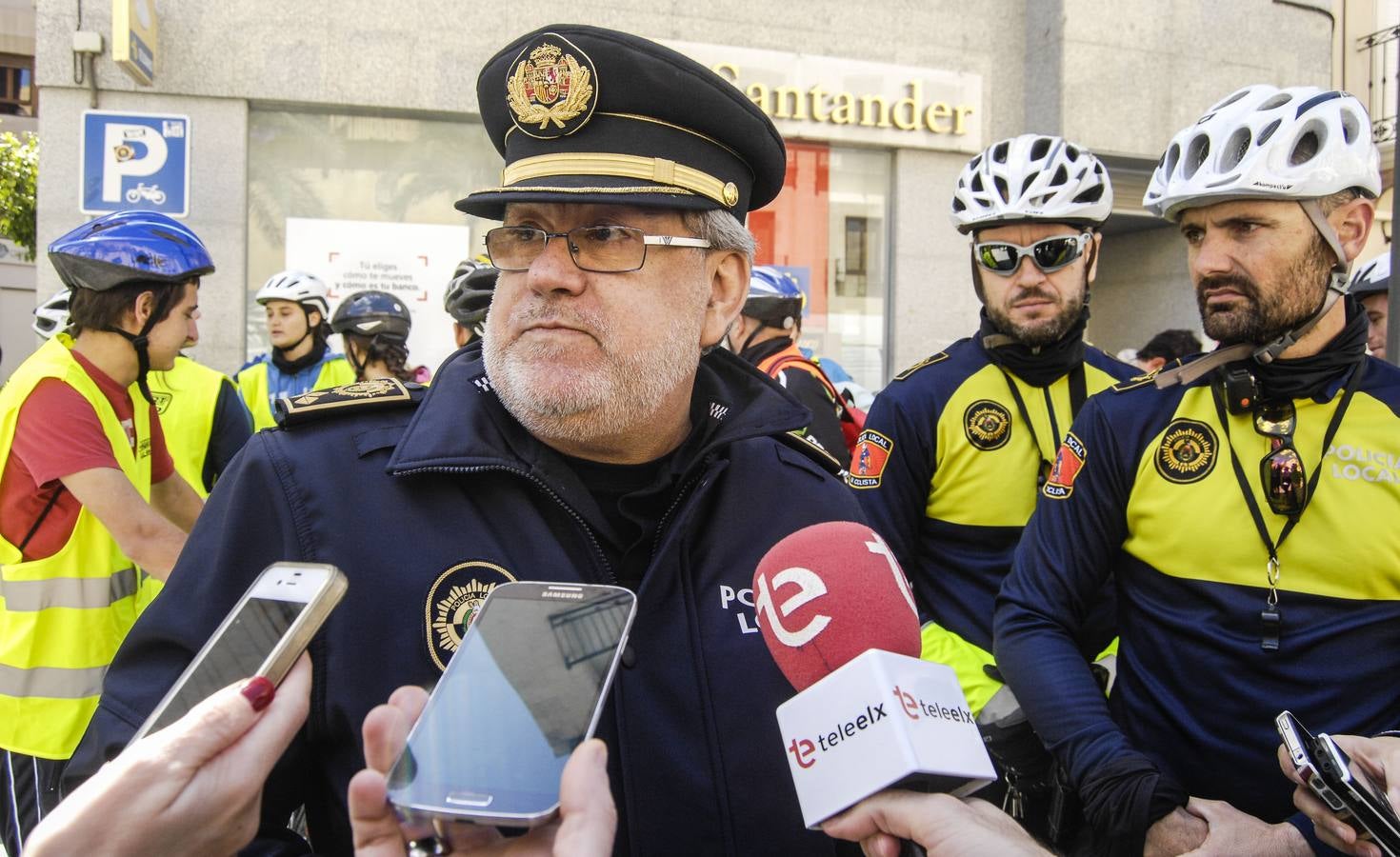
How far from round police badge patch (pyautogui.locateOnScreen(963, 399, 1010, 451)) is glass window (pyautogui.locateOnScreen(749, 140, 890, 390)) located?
7109 mm

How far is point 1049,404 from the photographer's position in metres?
3.46

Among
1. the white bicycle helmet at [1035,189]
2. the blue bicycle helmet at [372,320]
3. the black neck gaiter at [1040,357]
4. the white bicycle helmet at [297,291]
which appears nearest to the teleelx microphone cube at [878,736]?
the black neck gaiter at [1040,357]

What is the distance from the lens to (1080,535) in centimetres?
254

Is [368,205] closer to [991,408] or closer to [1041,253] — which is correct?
[1041,253]

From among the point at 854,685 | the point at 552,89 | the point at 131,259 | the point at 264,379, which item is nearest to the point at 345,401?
the point at 552,89

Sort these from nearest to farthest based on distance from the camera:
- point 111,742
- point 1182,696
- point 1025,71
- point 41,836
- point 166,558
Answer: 1. point 41,836
2. point 111,742
3. point 1182,696
4. point 166,558
5. point 1025,71

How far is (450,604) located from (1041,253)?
109 inches

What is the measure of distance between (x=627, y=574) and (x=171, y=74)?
28.7 ft

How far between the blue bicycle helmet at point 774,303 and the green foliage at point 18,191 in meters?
13.4

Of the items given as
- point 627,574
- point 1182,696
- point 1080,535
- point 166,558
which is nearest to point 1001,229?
point 1080,535

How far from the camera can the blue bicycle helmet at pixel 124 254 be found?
3584 mm

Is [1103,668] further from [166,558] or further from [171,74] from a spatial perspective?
[171,74]

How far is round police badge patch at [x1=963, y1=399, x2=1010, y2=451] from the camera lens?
3375mm

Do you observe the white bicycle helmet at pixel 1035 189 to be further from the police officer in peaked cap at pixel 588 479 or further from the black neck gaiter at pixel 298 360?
the black neck gaiter at pixel 298 360
